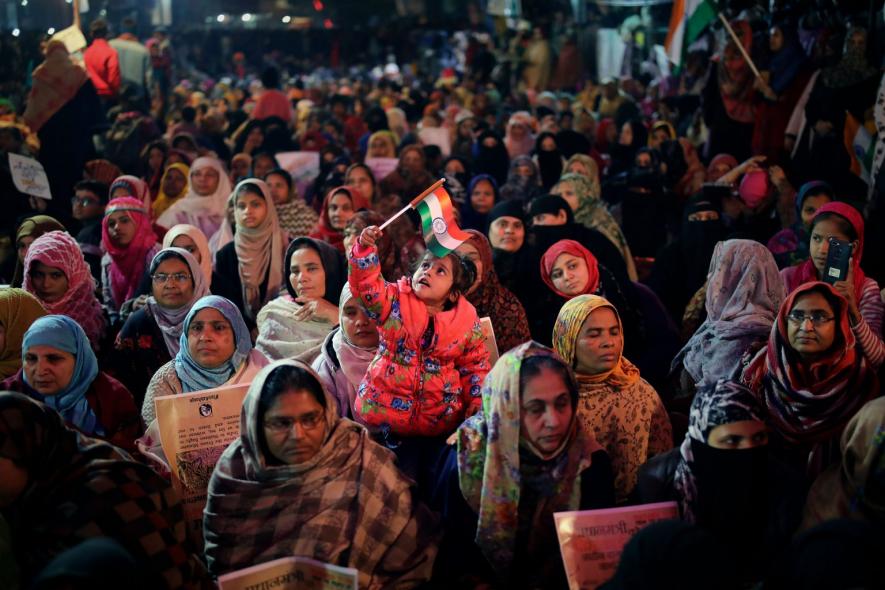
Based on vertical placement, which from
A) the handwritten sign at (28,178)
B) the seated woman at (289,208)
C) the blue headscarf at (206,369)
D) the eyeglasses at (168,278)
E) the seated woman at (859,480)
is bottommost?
the seated woman at (859,480)

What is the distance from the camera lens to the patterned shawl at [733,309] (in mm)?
4566

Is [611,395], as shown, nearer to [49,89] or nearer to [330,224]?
[330,224]

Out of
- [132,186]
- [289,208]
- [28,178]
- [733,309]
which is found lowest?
[733,309]

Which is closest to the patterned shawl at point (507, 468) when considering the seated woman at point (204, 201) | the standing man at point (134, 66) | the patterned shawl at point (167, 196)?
the seated woman at point (204, 201)

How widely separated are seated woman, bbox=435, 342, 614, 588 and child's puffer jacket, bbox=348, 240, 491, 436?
57cm

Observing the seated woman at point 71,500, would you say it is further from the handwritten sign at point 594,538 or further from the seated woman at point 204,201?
the seated woman at point 204,201

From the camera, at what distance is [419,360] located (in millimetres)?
3943

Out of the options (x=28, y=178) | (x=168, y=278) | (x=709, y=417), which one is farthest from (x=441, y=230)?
(x=28, y=178)

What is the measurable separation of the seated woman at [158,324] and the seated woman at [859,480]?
3.08 metres

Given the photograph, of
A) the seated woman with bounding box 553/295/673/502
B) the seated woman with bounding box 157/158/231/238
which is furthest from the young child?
the seated woman with bounding box 157/158/231/238

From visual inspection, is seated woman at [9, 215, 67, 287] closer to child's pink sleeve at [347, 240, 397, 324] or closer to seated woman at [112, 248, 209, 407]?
seated woman at [112, 248, 209, 407]

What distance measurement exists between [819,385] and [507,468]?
1.33 meters

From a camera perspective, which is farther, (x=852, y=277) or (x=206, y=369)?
(x=852, y=277)

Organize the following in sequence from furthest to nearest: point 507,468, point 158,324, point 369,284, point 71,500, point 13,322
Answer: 1. point 158,324
2. point 13,322
3. point 369,284
4. point 507,468
5. point 71,500
